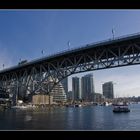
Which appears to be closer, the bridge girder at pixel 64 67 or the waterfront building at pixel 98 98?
the bridge girder at pixel 64 67

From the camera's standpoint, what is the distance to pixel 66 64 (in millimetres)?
55906

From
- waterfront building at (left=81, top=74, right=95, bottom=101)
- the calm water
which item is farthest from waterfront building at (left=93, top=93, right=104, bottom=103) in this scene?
the calm water

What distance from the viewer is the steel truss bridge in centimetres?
4500

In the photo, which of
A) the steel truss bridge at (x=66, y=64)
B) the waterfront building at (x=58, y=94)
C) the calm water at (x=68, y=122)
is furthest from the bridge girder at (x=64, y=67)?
the waterfront building at (x=58, y=94)

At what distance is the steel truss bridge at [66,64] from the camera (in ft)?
148

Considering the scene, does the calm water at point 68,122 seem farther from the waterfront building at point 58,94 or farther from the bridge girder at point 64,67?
the waterfront building at point 58,94

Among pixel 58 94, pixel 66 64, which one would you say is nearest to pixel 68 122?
pixel 66 64

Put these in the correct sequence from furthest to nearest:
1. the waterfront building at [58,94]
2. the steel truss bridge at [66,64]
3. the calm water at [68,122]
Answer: the waterfront building at [58,94], the steel truss bridge at [66,64], the calm water at [68,122]

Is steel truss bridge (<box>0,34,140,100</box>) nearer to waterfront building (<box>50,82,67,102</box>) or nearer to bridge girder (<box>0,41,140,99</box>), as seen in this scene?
bridge girder (<box>0,41,140,99</box>)

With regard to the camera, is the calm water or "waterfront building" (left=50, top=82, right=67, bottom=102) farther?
"waterfront building" (left=50, top=82, right=67, bottom=102)

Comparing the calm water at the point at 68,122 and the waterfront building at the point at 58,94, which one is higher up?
the waterfront building at the point at 58,94
